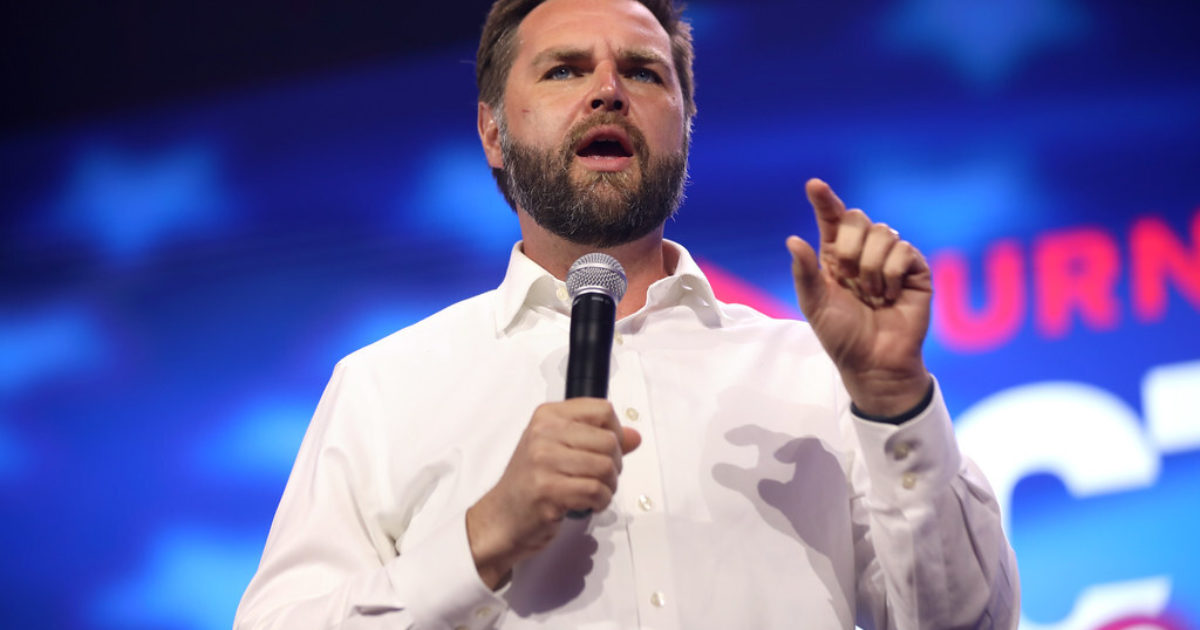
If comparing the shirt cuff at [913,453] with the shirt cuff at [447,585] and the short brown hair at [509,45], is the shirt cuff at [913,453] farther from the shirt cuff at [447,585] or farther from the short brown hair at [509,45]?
the short brown hair at [509,45]

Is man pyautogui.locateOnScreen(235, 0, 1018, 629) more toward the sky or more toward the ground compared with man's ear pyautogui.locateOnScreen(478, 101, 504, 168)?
more toward the ground

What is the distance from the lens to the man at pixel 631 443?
1.26 metres

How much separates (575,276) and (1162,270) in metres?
1.69

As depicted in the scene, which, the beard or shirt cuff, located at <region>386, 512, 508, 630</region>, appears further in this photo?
the beard

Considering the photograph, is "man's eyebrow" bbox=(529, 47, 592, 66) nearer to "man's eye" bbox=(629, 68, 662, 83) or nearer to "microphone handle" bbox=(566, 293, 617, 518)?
"man's eye" bbox=(629, 68, 662, 83)

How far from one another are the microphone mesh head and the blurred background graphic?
121 cm

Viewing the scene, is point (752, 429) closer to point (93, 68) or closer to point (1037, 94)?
point (1037, 94)

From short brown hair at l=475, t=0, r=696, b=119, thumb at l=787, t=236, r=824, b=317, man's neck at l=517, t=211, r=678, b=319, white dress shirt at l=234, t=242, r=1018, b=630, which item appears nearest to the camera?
thumb at l=787, t=236, r=824, b=317

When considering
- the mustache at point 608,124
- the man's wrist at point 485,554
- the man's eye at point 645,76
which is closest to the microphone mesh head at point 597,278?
the man's wrist at point 485,554

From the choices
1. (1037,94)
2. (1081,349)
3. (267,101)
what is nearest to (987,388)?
(1081,349)

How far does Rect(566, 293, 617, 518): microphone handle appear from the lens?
1184 mm

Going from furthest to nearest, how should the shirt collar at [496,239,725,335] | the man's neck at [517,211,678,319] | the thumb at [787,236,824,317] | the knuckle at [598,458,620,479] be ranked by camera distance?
1. the man's neck at [517,211,678,319]
2. the shirt collar at [496,239,725,335]
3. the thumb at [787,236,824,317]
4. the knuckle at [598,458,620,479]

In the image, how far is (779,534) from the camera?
146 centimetres

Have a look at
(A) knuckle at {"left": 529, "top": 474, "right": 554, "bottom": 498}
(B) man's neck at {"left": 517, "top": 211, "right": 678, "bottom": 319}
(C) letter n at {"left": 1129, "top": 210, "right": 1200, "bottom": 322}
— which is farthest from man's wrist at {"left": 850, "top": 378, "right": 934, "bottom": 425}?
(C) letter n at {"left": 1129, "top": 210, "right": 1200, "bottom": 322}
